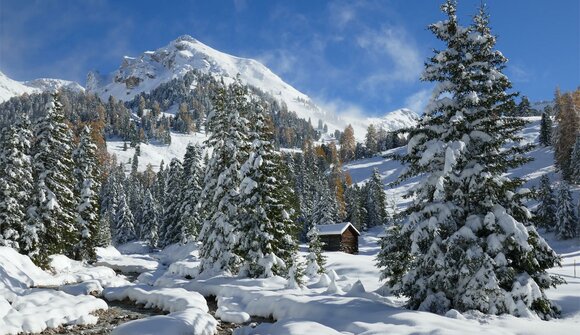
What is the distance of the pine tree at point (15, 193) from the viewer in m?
32.4

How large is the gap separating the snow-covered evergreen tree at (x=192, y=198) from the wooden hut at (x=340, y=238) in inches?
738

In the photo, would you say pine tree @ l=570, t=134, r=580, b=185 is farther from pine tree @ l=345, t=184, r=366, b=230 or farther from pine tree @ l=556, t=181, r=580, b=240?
pine tree @ l=345, t=184, r=366, b=230

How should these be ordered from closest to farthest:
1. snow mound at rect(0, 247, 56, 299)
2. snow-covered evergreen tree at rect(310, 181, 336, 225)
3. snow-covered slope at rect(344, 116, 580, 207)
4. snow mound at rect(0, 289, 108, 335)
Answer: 1. snow mound at rect(0, 289, 108, 335)
2. snow mound at rect(0, 247, 56, 299)
3. snow-covered evergreen tree at rect(310, 181, 336, 225)
4. snow-covered slope at rect(344, 116, 580, 207)

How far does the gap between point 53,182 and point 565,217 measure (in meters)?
59.6

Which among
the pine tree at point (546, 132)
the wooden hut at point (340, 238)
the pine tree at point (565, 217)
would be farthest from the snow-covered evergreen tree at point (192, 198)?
the pine tree at point (546, 132)

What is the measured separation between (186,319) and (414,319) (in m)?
7.17

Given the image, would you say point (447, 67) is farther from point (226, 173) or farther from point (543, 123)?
point (543, 123)

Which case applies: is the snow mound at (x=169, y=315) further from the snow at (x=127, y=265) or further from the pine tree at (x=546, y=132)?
the pine tree at (x=546, y=132)

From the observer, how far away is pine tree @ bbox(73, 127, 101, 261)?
4341 centimetres

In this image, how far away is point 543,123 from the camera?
350 ft

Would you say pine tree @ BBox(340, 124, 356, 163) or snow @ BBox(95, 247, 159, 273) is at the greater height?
pine tree @ BBox(340, 124, 356, 163)

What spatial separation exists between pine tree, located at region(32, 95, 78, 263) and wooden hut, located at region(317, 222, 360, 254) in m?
36.7

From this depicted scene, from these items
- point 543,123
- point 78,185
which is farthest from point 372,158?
point 78,185

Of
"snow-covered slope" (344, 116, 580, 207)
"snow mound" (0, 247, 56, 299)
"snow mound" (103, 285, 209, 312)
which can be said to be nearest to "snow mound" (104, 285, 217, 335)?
"snow mound" (103, 285, 209, 312)
